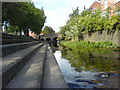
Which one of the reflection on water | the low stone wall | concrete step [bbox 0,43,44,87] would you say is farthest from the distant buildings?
concrete step [bbox 0,43,44,87]

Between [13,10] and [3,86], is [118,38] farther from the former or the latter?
[3,86]

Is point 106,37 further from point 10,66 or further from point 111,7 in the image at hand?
point 10,66

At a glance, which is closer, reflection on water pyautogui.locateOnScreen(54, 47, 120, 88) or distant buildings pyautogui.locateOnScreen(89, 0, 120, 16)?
reflection on water pyautogui.locateOnScreen(54, 47, 120, 88)

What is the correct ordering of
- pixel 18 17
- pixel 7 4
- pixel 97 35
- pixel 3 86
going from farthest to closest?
pixel 97 35 → pixel 18 17 → pixel 7 4 → pixel 3 86

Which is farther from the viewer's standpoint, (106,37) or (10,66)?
(106,37)

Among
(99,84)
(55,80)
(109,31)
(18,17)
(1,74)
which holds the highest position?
(18,17)

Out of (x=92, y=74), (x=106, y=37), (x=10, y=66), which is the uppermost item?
(x=106, y=37)

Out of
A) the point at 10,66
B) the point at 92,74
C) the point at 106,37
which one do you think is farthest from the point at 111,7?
the point at 10,66

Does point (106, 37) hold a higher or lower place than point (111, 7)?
lower

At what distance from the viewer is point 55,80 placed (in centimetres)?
301

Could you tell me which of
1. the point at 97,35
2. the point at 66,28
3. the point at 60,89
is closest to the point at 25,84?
the point at 60,89

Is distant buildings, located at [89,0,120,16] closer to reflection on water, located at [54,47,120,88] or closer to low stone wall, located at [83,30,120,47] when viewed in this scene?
low stone wall, located at [83,30,120,47]

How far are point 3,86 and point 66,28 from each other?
149 feet

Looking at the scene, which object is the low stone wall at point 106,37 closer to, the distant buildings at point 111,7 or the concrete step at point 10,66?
the distant buildings at point 111,7
